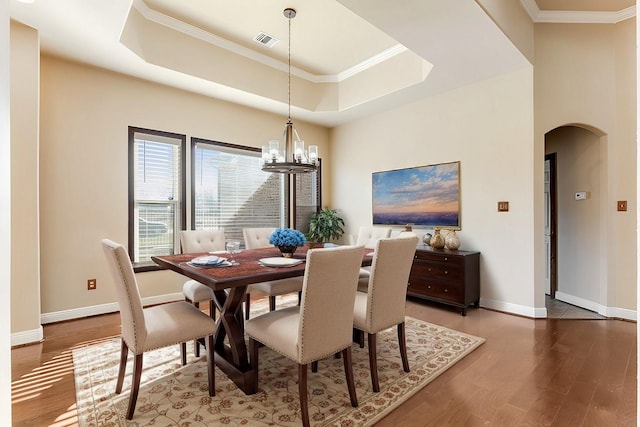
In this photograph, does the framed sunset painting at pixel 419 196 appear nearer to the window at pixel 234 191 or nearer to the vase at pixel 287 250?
the window at pixel 234 191

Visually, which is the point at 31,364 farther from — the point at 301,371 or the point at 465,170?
the point at 465,170

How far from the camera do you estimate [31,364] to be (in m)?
2.45

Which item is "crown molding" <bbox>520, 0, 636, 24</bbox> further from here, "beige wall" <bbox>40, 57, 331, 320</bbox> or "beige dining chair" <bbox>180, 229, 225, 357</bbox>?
"beige wall" <bbox>40, 57, 331, 320</bbox>

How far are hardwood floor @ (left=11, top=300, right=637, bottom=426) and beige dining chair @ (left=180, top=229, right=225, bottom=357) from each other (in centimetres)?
95

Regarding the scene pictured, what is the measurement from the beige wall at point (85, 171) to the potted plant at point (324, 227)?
7.60ft

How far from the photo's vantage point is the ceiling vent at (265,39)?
12.2 feet

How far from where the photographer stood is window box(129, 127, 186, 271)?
3920 mm

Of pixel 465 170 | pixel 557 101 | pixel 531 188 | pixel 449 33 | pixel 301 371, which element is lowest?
pixel 301 371

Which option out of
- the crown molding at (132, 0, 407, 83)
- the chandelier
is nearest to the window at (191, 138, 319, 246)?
the crown molding at (132, 0, 407, 83)

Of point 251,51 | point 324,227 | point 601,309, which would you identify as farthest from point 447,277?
point 251,51

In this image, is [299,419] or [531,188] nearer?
[299,419]

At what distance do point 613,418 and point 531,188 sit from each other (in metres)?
2.32

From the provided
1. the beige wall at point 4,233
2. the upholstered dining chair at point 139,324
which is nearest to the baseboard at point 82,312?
the upholstered dining chair at point 139,324

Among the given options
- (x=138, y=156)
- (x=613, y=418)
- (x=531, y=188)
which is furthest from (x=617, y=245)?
(x=138, y=156)
